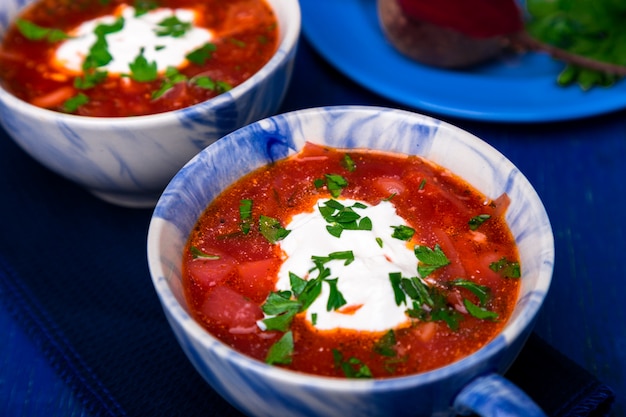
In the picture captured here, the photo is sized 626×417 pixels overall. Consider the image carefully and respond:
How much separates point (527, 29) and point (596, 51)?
1.18 ft

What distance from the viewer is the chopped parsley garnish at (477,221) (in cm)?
187

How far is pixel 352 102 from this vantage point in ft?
9.70

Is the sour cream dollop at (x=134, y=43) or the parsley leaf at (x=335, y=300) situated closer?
the parsley leaf at (x=335, y=300)

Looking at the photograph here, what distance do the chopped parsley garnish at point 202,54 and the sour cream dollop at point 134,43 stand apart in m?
Answer: 0.03

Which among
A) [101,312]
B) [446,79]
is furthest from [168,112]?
[446,79]

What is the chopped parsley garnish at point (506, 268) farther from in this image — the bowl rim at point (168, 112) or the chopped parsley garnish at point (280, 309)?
the bowl rim at point (168, 112)

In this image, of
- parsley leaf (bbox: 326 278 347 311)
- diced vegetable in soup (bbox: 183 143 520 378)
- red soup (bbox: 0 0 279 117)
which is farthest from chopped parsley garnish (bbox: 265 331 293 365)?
red soup (bbox: 0 0 279 117)

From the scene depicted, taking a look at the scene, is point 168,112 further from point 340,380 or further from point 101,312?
point 340,380

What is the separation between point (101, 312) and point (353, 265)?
2.82 ft

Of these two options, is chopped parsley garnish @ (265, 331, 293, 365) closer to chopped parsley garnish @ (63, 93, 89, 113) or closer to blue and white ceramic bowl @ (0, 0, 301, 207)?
blue and white ceramic bowl @ (0, 0, 301, 207)

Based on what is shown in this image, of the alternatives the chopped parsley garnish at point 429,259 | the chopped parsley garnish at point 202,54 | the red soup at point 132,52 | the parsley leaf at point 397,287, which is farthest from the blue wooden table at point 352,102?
the parsley leaf at point 397,287

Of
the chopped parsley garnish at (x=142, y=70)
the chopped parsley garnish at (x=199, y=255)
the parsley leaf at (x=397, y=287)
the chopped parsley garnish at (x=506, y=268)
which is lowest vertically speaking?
the chopped parsley garnish at (x=199, y=255)

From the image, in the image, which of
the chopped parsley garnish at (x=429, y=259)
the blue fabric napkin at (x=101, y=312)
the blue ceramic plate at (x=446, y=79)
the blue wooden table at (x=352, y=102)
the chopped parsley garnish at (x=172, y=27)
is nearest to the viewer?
the chopped parsley garnish at (x=429, y=259)

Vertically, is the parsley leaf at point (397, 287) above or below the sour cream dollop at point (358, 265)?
above
